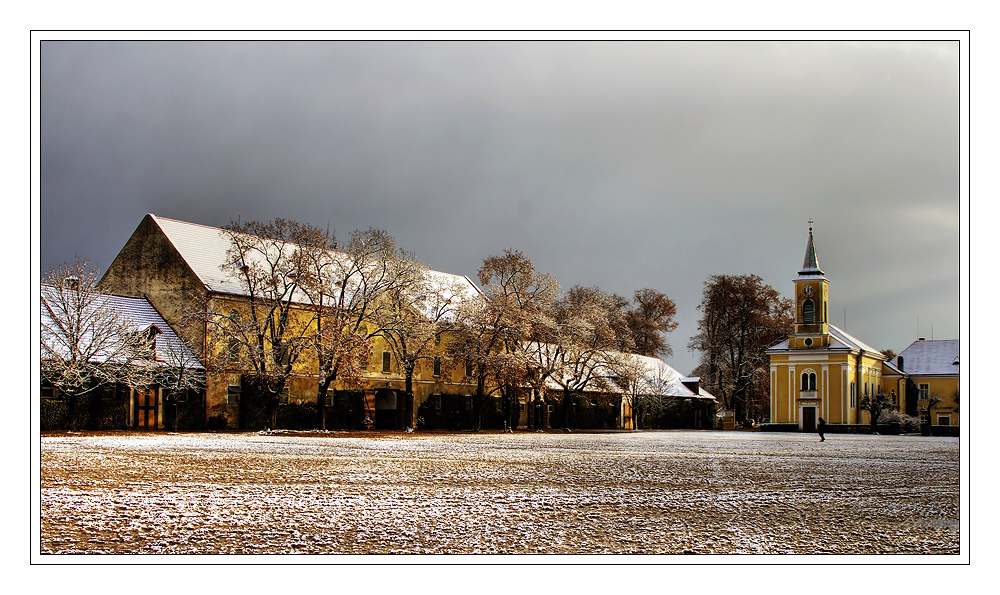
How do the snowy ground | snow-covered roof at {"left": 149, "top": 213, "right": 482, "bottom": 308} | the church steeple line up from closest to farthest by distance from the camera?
the snowy ground < snow-covered roof at {"left": 149, "top": 213, "right": 482, "bottom": 308} < the church steeple

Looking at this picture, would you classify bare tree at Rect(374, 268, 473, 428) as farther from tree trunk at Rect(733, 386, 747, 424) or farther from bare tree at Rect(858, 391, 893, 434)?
bare tree at Rect(858, 391, 893, 434)

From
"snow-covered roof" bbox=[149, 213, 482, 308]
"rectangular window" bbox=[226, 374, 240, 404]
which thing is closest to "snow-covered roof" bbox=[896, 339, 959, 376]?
"snow-covered roof" bbox=[149, 213, 482, 308]

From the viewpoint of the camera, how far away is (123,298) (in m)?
39.6

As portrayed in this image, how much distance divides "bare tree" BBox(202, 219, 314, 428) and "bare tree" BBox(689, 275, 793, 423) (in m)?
36.0

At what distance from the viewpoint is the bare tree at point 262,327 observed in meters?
35.4

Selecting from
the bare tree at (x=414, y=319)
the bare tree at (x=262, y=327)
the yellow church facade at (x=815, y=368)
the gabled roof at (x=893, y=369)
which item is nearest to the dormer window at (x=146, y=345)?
the bare tree at (x=262, y=327)

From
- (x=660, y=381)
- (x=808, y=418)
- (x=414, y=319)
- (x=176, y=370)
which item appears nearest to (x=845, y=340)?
(x=808, y=418)

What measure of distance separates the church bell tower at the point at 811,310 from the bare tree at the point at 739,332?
411cm

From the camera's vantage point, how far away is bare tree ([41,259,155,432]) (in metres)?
32.2

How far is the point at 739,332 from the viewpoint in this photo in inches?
2628

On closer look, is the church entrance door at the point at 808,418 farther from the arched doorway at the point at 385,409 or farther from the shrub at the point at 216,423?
the shrub at the point at 216,423
